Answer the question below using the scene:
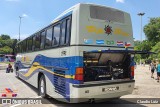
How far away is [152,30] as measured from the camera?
81312mm

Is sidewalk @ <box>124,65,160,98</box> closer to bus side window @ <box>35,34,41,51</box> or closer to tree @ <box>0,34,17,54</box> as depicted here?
bus side window @ <box>35,34,41,51</box>

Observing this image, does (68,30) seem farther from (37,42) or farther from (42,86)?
(37,42)

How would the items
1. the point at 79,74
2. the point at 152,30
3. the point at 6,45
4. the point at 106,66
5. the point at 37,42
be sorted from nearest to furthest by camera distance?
1. the point at 79,74
2. the point at 106,66
3. the point at 37,42
4. the point at 152,30
5. the point at 6,45

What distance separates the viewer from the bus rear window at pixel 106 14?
8.66 meters

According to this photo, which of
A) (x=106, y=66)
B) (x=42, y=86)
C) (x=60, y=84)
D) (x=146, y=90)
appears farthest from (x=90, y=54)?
(x=146, y=90)

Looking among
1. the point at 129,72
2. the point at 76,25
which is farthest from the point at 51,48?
the point at 129,72

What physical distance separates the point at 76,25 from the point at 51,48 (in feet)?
7.27

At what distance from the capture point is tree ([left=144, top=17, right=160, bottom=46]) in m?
80.8

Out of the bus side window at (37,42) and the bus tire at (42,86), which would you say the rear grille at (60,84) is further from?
the bus side window at (37,42)

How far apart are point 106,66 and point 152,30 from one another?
75784 millimetres

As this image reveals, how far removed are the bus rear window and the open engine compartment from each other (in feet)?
4.05

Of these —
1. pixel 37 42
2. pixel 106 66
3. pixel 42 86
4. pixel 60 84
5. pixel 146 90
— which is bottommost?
pixel 146 90

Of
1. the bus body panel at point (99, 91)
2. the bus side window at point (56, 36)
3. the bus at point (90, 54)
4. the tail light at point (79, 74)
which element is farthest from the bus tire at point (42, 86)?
the tail light at point (79, 74)

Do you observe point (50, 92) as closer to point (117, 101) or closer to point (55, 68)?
point (55, 68)
